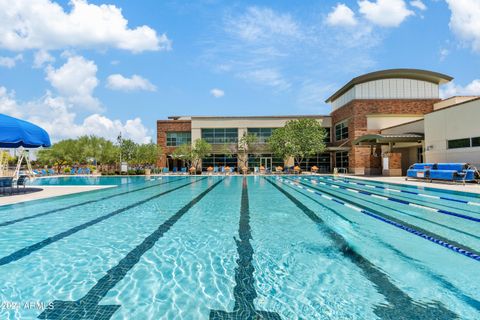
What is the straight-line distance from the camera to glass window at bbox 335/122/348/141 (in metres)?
32.4

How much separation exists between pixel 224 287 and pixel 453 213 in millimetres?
7462

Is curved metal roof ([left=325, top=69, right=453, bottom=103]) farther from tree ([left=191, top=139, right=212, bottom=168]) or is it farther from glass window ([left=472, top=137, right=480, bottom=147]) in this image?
tree ([left=191, top=139, right=212, bottom=168])

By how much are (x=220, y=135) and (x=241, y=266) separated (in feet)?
112

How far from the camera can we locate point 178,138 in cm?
3919

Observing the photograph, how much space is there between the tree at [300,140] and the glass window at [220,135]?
24.6ft

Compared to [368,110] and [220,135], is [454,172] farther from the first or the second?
[220,135]

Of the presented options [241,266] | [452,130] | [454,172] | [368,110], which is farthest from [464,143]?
[241,266]

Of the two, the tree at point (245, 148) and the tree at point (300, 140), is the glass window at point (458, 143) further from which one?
the tree at point (245, 148)

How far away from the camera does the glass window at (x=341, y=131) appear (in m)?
32.4

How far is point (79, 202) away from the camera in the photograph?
1048 centimetres

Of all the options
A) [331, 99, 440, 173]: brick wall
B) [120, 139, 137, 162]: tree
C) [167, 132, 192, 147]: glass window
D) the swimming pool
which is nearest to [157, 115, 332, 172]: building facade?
[167, 132, 192, 147]: glass window

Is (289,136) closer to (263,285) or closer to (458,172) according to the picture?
(458,172)

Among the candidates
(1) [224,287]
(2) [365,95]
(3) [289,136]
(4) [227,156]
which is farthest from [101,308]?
(4) [227,156]

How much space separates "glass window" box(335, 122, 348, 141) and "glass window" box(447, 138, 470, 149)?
44.6ft
